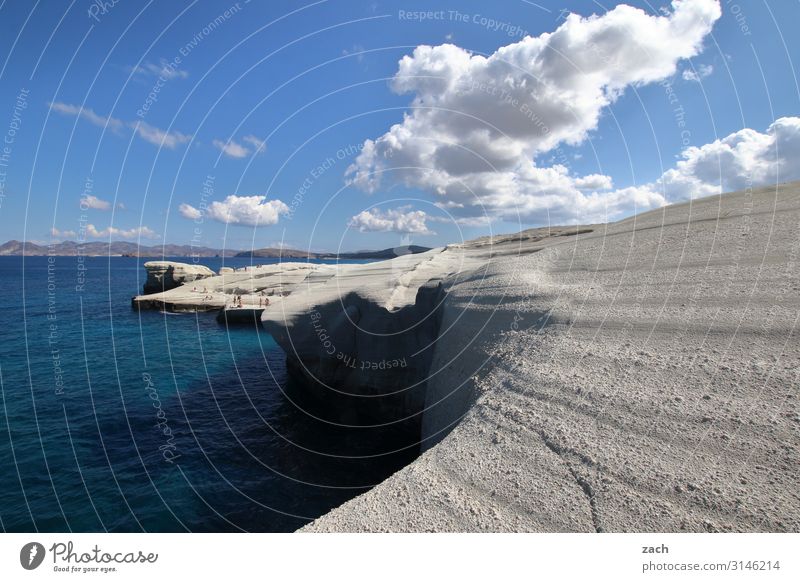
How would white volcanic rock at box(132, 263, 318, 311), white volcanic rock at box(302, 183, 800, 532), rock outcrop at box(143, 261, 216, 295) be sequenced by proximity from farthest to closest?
rock outcrop at box(143, 261, 216, 295)
white volcanic rock at box(132, 263, 318, 311)
white volcanic rock at box(302, 183, 800, 532)

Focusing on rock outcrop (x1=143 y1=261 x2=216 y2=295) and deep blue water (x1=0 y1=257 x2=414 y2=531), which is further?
rock outcrop (x1=143 y1=261 x2=216 y2=295)

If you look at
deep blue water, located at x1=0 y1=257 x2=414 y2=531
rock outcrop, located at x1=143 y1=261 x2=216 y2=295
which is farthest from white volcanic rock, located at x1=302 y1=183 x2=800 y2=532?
rock outcrop, located at x1=143 y1=261 x2=216 y2=295

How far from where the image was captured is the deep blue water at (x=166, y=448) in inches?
476

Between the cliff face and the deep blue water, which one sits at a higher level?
the cliff face

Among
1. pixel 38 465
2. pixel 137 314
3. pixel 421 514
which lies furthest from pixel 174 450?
pixel 137 314

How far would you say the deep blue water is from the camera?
39.7 ft

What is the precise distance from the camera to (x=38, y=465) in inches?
569

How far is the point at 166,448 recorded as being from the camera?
1569 centimetres

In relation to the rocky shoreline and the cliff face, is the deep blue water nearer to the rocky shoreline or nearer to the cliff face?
the cliff face

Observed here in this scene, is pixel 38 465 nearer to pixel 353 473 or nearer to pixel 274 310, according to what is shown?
pixel 274 310
